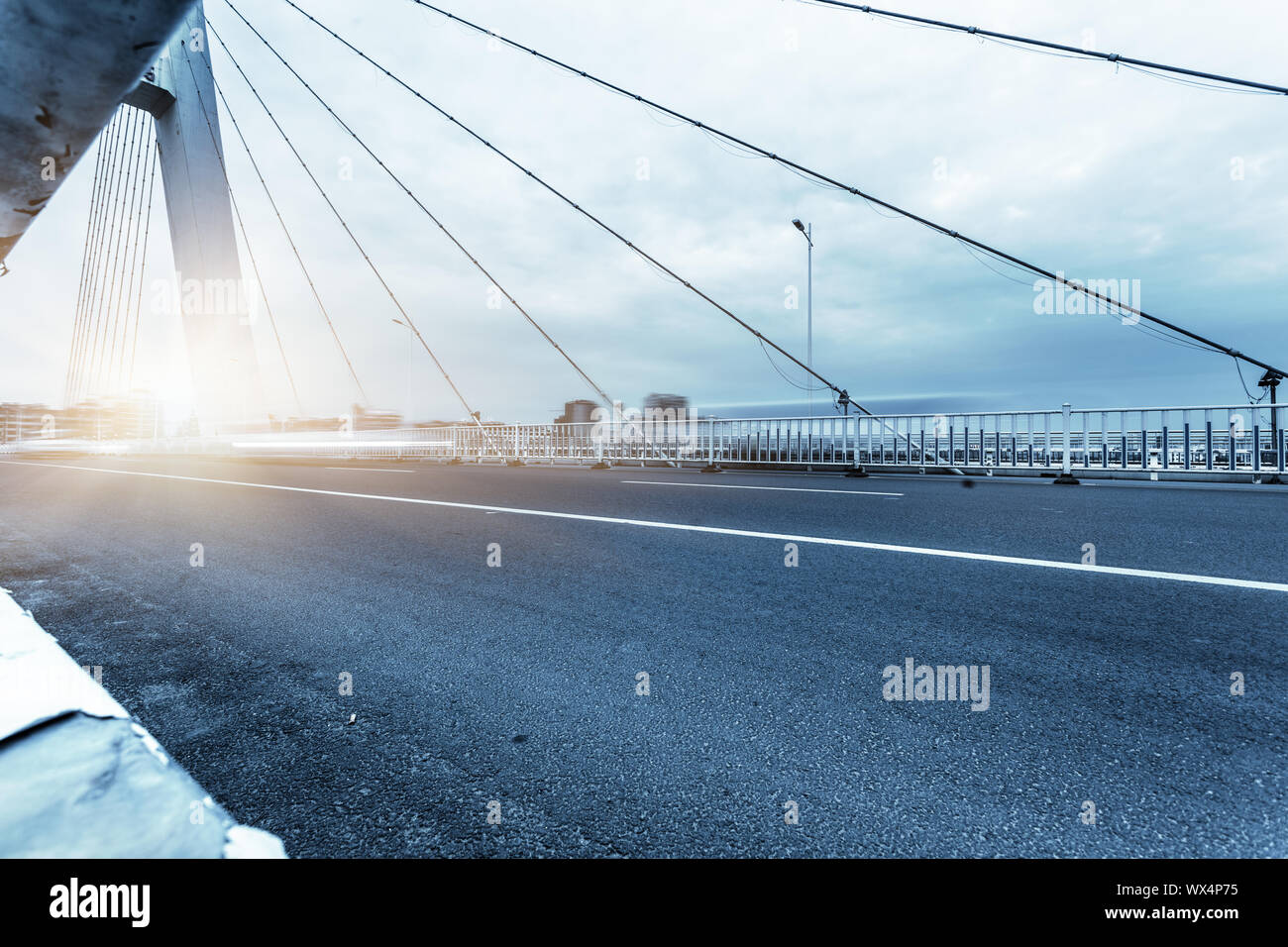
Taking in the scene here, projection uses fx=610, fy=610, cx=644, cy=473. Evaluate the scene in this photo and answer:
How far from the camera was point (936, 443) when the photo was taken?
12.9 metres

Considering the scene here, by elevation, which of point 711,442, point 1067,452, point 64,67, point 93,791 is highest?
point 64,67

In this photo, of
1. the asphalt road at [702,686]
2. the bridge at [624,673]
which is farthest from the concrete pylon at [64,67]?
the asphalt road at [702,686]

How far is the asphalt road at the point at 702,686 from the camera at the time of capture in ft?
4.26

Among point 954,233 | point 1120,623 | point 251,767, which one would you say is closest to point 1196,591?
point 1120,623

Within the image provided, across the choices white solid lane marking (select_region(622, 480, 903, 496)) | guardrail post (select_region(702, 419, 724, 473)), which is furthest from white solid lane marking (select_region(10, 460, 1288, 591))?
guardrail post (select_region(702, 419, 724, 473))

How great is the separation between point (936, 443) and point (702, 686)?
41.0ft

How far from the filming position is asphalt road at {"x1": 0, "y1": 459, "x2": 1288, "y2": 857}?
51.1 inches

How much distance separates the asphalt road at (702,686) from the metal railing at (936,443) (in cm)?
789

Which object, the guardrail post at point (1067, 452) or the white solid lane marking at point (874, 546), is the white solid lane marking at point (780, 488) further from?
the guardrail post at point (1067, 452)

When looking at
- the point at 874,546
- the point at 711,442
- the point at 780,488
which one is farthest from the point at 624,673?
the point at 711,442

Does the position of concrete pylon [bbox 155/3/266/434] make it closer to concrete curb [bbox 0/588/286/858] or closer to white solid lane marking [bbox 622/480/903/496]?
white solid lane marking [bbox 622/480/903/496]

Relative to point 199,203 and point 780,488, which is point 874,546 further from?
point 199,203
